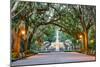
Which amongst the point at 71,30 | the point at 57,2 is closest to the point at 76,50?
the point at 71,30

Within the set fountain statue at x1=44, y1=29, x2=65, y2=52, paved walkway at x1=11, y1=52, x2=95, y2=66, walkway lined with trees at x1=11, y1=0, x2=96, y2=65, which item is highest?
walkway lined with trees at x1=11, y1=0, x2=96, y2=65

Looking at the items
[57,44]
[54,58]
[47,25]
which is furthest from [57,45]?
[47,25]

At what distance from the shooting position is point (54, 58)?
2.71 metres

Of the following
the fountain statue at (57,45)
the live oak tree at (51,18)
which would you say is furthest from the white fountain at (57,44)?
the live oak tree at (51,18)

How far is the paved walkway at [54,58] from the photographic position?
8.48 feet

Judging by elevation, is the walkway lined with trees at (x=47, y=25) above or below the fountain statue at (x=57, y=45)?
→ above

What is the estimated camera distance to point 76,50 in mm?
2811

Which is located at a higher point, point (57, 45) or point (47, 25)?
point (47, 25)

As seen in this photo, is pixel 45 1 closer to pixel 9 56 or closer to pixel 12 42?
pixel 12 42

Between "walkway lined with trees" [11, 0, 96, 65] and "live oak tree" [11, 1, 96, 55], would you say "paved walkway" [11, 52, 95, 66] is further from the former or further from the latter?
"live oak tree" [11, 1, 96, 55]

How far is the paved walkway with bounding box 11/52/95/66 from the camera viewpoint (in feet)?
8.48

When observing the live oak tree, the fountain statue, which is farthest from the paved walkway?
the live oak tree

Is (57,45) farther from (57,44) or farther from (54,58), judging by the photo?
(54,58)

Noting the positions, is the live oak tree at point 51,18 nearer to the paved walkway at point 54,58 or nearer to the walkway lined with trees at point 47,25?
the walkway lined with trees at point 47,25
